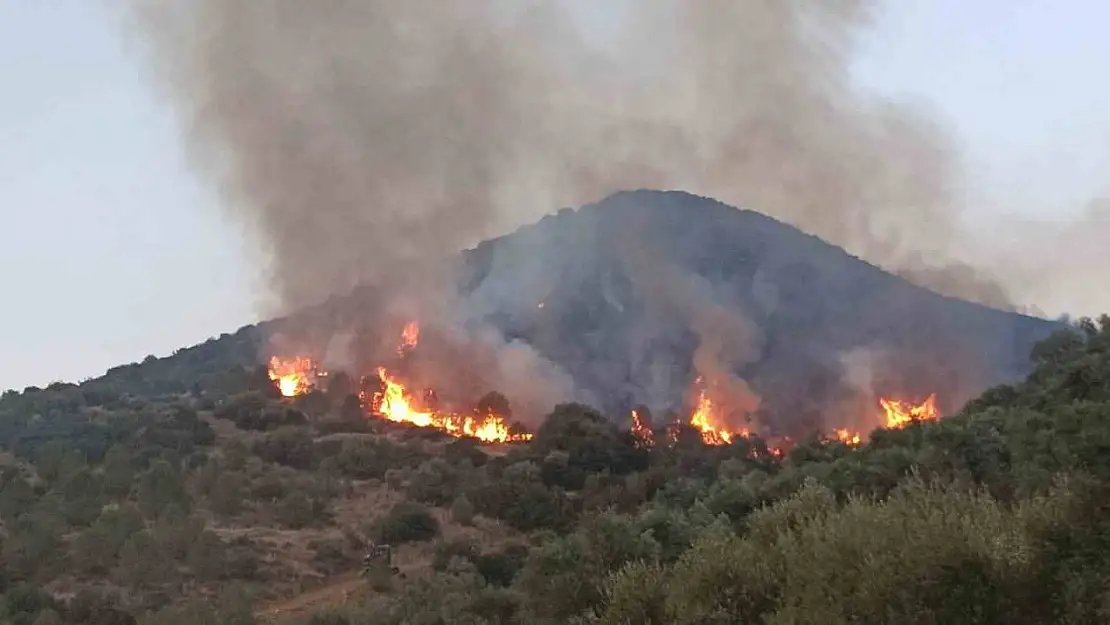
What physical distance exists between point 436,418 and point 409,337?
33.7ft

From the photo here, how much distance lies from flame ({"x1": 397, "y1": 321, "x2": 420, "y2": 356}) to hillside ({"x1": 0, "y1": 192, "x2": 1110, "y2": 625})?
5.42m

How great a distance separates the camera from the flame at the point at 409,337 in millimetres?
81938

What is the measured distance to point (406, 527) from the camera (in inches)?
1719

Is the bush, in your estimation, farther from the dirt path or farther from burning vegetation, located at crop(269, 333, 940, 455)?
burning vegetation, located at crop(269, 333, 940, 455)

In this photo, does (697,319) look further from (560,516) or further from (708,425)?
(560,516)

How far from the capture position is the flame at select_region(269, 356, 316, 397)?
8369 centimetres

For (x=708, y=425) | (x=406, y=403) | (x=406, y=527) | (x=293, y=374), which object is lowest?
(x=406, y=527)

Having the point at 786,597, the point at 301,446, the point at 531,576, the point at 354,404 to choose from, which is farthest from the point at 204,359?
the point at 786,597

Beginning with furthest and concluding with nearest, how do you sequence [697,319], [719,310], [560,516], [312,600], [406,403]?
[719,310] → [697,319] → [406,403] → [560,516] → [312,600]

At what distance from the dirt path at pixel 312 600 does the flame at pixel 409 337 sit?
43826mm

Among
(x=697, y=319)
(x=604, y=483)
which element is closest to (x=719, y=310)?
(x=697, y=319)

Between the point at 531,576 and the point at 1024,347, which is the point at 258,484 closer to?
the point at 531,576

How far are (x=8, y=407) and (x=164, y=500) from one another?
47668mm

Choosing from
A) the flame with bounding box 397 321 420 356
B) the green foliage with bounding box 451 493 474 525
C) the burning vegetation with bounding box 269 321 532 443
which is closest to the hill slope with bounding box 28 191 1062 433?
the flame with bounding box 397 321 420 356
